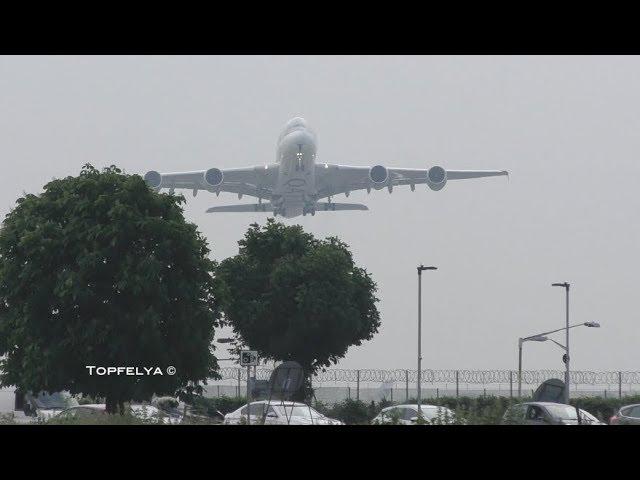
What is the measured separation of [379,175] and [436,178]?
3.83 m

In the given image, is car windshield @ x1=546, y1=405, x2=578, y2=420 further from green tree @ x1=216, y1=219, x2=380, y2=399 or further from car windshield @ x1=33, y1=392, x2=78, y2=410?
green tree @ x1=216, y1=219, x2=380, y2=399

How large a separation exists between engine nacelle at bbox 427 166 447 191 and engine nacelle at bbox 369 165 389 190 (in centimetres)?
299

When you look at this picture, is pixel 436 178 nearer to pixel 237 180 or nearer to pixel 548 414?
pixel 237 180

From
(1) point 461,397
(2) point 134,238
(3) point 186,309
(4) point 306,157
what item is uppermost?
(4) point 306,157

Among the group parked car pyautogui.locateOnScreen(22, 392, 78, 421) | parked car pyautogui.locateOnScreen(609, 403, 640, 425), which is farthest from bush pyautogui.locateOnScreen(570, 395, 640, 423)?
parked car pyautogui.locateOnScreen(22, 392, 78, 421)

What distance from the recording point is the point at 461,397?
4772cm

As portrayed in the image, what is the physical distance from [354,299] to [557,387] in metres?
33.1

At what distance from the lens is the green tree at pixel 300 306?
57031 millimetres

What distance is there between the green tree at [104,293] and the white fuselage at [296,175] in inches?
1171

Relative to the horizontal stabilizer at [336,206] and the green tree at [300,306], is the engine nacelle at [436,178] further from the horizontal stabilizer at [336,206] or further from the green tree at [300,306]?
the green tree at [300,306]

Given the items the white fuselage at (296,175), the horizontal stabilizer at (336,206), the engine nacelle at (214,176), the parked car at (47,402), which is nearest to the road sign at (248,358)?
the parked car at (47,402)

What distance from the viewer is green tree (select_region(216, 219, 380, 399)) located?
57031 millimetres

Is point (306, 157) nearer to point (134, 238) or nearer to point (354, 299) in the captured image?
point (354, 299)
